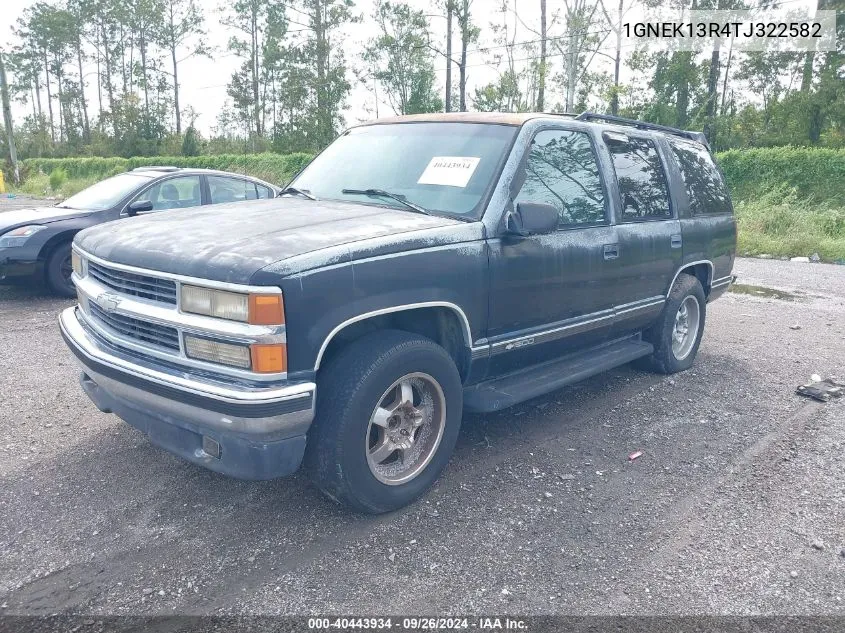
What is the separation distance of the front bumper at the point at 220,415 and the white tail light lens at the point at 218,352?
3.3 inches

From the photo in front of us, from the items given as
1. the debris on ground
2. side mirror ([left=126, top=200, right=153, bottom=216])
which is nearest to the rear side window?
the debris on ground

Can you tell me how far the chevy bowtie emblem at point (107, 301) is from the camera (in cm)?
314

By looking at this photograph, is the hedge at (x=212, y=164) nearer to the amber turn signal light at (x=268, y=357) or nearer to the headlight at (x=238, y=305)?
the headlight at (x=238, y=305)

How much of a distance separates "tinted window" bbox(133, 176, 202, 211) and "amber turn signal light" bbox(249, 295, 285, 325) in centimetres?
594

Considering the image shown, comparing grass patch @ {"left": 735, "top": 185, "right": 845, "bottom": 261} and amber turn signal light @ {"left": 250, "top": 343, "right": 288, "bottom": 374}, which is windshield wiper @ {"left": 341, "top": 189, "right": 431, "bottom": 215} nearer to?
amber turn signal light @ {"left": 250, "top": 343, "right": 288, "bottom": 374}

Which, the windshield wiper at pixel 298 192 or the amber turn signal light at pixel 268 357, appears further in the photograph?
the windshield wiper at pixel 298 192

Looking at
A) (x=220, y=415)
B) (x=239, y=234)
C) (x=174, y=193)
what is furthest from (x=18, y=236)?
(x=220, y=415)

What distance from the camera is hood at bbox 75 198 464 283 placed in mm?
2787

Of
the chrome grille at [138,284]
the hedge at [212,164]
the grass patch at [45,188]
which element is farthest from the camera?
the hedge at [212,164]

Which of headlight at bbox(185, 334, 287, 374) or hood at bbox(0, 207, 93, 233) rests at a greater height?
hood at bbox(0, 207, 93, 233)

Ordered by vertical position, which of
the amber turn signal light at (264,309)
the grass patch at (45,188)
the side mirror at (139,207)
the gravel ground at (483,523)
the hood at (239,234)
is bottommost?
the gravel ground at (483,523)

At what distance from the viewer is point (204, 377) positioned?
280cm

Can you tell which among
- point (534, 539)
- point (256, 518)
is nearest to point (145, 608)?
point (256, 518)

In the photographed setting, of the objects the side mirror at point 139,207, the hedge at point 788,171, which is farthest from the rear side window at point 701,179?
the hedge at point 788,171
